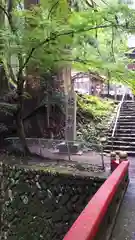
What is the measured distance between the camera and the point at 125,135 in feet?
38.2

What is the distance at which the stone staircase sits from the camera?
35.4ft

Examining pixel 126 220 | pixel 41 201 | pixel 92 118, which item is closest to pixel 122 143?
pixel 92 118

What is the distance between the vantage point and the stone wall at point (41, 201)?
6406mm

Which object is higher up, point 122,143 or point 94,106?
point 94,106

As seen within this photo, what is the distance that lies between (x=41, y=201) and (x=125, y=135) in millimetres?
5688

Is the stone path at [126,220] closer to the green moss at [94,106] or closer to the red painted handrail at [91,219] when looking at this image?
the red painted handrail at [91,219]

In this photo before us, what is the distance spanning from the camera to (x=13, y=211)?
7160mm

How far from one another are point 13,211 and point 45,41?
390cm

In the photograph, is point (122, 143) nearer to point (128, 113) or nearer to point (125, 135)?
point (125, 135)

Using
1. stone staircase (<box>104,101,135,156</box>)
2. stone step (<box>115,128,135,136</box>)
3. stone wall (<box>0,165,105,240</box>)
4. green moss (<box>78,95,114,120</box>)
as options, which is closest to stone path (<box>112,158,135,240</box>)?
stone wall (<box>0,165,105,240</box>)

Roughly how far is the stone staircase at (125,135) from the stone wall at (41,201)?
13.9 feet

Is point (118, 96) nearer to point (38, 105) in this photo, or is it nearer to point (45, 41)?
point (38, 105)

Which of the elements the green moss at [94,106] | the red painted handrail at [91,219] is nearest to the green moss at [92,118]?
the green moss at [94,106]

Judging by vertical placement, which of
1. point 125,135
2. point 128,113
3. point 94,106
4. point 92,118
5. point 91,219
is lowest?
point 125,135
